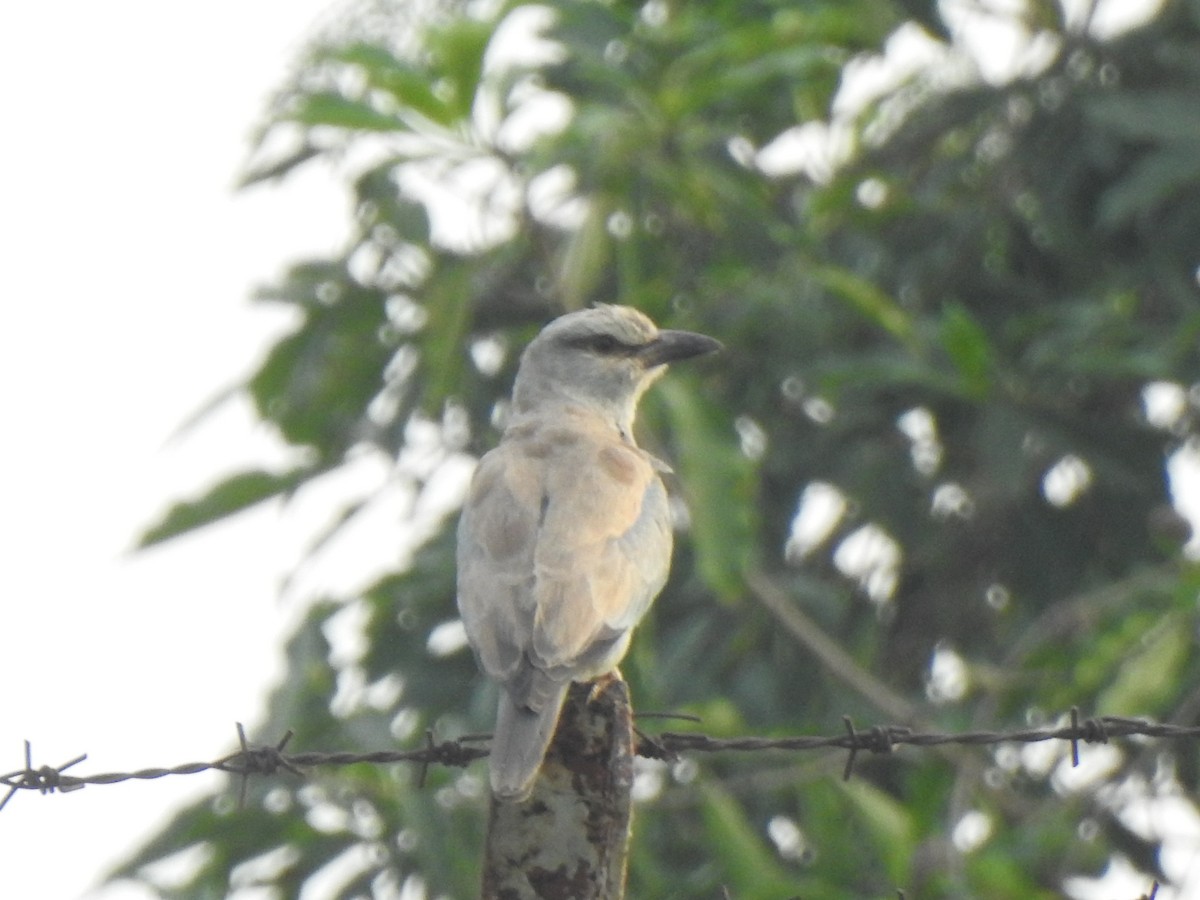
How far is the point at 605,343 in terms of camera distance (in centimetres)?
740

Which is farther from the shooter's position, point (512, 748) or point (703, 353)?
point (703, 353)

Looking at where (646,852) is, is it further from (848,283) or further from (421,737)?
(848,283)

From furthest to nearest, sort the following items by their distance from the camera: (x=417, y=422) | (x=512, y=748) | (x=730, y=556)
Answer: (x=417, y=422), (x=730, y=556), (x=512, y=748)

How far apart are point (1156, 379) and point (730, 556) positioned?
2046 mm

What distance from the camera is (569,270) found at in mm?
7188

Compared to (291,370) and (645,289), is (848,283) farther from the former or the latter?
(291,370)

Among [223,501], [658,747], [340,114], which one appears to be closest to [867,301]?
[340,114]

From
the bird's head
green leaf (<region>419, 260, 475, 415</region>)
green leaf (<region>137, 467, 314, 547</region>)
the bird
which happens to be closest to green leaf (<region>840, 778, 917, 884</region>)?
the bird

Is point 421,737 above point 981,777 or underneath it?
above

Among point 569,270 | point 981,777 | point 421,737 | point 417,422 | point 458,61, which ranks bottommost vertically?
point 981,777

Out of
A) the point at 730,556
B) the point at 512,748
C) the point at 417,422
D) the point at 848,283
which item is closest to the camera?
the point at 512,748

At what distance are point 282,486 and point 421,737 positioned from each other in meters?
0.98

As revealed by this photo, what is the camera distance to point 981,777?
7383mm

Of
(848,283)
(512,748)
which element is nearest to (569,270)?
(848,283)
